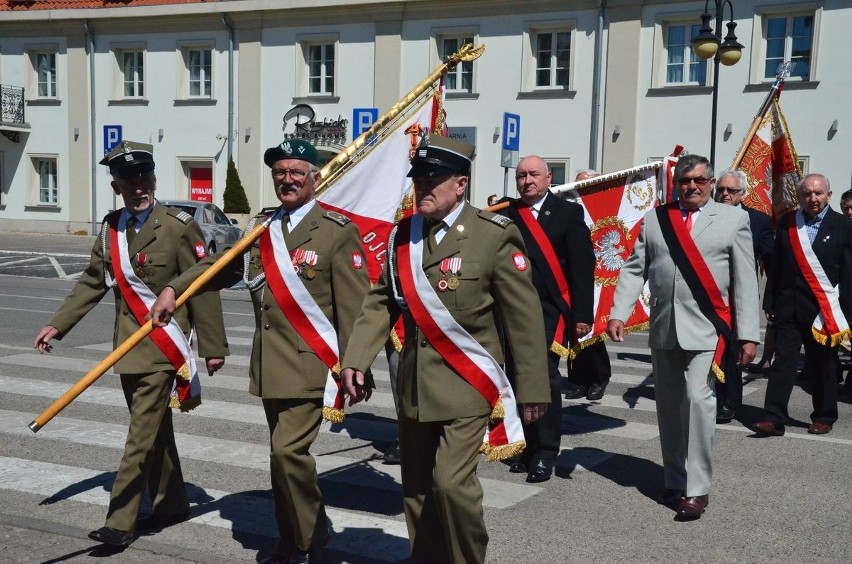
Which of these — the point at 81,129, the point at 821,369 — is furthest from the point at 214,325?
the point at 81,129

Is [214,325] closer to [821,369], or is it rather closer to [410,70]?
[821,369]

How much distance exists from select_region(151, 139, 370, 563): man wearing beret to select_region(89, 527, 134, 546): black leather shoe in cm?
70

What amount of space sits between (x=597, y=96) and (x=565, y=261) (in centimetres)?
2073

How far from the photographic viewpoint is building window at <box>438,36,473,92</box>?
2830 cm

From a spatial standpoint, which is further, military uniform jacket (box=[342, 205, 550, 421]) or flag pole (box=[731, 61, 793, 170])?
flag pole (box=[731, 61, 793, 170])

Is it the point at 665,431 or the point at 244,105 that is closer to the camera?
the point at 665,431

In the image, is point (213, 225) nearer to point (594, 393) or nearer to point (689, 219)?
point (594, 393)

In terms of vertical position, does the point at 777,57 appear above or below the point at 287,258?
above

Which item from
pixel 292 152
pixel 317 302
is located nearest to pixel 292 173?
pixel 292 152

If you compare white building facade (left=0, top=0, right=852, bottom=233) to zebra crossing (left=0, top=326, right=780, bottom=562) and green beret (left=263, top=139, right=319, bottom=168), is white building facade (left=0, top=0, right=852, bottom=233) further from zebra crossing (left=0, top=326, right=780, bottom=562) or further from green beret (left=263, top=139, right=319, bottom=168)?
green beret (left=263, top=139, right=319, bottom=168)

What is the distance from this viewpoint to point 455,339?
4.06m

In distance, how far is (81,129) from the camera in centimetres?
3412

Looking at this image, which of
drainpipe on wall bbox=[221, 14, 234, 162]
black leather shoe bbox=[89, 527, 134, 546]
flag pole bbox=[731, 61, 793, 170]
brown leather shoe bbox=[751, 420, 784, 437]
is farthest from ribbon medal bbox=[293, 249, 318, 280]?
drainpipe on wall bbox=[221, 14, 234, 162]

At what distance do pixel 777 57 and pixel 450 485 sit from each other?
2284 cm
